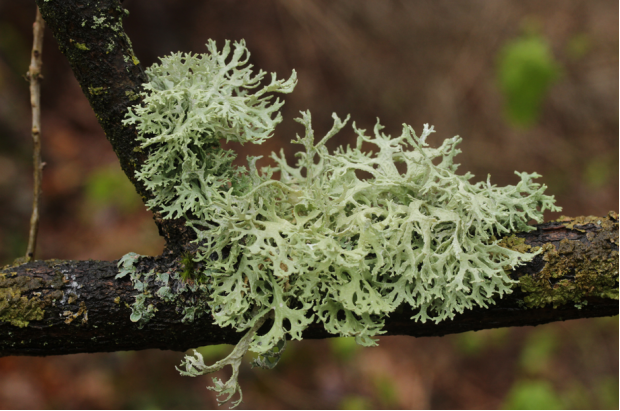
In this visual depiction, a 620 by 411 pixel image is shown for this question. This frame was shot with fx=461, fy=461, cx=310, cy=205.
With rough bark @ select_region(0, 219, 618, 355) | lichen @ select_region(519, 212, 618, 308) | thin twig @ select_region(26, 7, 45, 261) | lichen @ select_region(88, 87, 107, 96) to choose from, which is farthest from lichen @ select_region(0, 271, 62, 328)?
lichen @ select_region(519, 212, 618, 308)

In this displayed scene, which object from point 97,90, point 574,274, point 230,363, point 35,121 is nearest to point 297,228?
point 230,363

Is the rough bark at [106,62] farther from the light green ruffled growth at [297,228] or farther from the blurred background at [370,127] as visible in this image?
the blurred background at [370,127]

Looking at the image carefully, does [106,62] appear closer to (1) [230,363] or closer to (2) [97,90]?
(2) [97,90]

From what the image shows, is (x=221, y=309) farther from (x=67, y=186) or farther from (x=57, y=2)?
(x=67, y=186)

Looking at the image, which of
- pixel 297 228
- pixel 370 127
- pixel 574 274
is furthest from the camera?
pixel 370 127

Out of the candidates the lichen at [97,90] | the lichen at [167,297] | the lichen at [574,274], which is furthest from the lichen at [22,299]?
the lichen at [574,274]

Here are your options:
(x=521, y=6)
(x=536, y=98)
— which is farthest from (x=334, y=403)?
(x=521, y=6)
